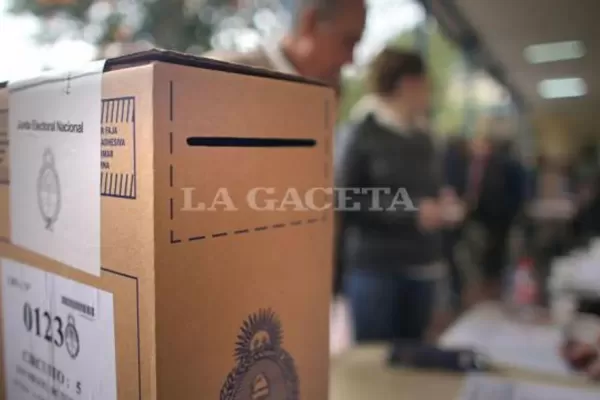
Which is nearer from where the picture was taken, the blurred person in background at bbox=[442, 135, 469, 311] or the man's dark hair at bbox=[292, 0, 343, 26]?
the man's dark hair at bbox=[292, 0, 343, 26]

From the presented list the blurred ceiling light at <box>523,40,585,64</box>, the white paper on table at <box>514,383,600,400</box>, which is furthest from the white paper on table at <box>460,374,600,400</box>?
the blurred ceiling light at <box>523,40,585,64</box>

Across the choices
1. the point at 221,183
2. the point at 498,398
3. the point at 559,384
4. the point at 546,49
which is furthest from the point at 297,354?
the point at 546,49

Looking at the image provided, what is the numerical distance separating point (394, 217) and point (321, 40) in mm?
632

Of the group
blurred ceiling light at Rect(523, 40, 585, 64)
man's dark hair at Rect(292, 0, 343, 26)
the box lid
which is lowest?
the box lid

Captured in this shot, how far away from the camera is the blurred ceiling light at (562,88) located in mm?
3094

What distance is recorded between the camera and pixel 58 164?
47 centimetres

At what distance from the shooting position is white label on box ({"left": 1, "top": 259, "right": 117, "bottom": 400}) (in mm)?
443

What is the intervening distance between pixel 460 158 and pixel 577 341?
2512 millimetres

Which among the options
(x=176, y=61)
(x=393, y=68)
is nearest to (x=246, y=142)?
(x=176, y=61)

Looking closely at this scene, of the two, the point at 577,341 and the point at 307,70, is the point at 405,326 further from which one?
the point at 307,70

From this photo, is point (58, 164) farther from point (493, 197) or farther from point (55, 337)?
point (493, 197)

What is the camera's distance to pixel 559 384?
87 centimetres

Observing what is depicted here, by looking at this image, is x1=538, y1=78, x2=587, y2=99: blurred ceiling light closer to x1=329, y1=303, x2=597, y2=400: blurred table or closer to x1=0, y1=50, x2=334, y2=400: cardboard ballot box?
x1=329, y1=303, x2=597, y2=400: blurred table

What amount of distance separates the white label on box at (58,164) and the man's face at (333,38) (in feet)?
1.94
